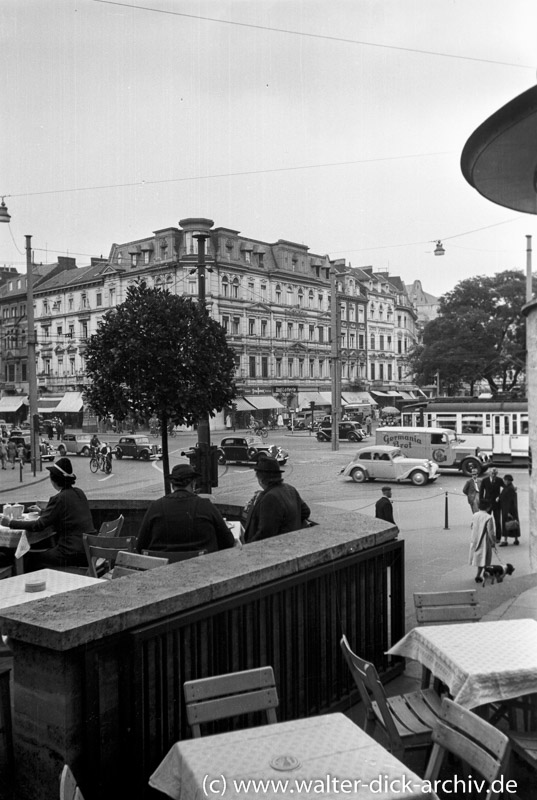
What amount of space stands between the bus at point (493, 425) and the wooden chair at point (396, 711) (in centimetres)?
2567

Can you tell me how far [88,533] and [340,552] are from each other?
2720 millimetres

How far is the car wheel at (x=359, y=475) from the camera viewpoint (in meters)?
25.3

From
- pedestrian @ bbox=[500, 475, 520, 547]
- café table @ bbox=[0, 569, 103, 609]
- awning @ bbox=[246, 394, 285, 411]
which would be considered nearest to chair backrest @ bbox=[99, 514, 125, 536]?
café table @ bbox=[0, 569, 103, 609]

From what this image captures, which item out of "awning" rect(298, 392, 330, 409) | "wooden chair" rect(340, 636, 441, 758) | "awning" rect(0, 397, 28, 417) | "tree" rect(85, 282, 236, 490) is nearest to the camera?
"wooden chair" rect(340, 636, 441, 758)

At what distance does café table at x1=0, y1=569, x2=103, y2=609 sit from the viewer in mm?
4434

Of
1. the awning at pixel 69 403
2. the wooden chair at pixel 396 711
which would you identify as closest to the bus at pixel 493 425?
the awning at pixel 69 403

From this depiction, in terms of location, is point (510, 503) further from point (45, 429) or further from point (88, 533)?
point (45, 429)

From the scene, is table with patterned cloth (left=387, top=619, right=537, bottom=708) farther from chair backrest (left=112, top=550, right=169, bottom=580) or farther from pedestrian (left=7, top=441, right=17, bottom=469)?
pedestrian (left=7, top=441, right=17, bottom=469)

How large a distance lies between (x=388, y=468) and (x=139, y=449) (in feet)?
47.3

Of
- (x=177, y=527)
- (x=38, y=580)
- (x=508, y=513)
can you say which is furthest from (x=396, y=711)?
(x=508, y=513)

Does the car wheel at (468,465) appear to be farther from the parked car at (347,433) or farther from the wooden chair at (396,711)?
the wooden chair at (396,711)

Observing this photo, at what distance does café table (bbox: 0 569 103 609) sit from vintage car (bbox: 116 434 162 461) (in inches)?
1168

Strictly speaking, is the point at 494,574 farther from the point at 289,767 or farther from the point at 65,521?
the point at 289,767

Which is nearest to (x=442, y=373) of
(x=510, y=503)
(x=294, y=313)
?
(x=294, y=313)
